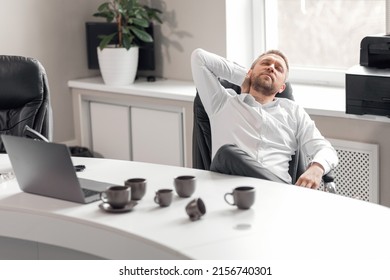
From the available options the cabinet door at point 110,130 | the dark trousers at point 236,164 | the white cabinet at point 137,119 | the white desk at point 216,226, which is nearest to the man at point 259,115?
the dark trousers at point 236,164

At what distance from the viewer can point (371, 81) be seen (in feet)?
12.3

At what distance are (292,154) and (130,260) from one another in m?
1.22

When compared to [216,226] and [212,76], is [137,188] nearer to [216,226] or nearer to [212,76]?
[216,226]

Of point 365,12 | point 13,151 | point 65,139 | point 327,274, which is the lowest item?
point 65,139

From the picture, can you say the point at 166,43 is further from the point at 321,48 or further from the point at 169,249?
the point at 169,249

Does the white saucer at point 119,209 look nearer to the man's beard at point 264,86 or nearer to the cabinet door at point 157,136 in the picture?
the man's beard at point 264,86

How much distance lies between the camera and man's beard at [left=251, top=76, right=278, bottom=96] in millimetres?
3340

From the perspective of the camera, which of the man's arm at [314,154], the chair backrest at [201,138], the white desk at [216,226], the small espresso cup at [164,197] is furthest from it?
the chair backrest at [201,138]

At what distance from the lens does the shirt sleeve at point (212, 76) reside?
11.2 feet

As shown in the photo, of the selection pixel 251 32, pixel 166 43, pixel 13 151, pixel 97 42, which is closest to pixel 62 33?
pixel 97 42

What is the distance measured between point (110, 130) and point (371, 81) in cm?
210

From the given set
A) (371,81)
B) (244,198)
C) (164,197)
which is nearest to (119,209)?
(164,197)

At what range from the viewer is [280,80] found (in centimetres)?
338

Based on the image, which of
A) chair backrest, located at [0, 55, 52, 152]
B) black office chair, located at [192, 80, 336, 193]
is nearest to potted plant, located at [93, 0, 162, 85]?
chair backrest, located at [0, 55, 52, 152]
